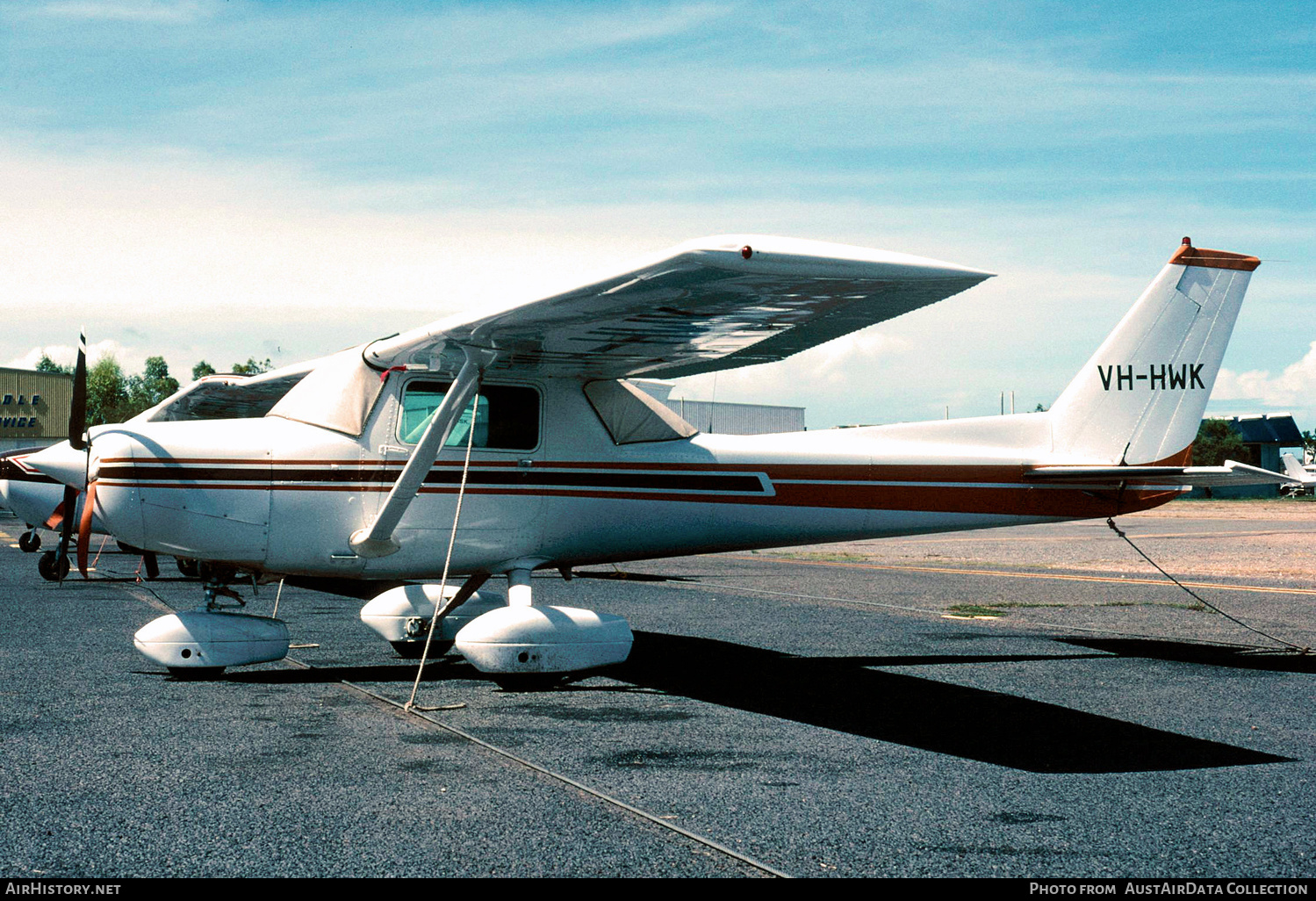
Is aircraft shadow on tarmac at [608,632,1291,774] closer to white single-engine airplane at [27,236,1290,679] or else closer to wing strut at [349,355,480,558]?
white single-engine airplane at [27,236,1290,679]

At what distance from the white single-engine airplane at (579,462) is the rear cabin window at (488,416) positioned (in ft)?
0.05

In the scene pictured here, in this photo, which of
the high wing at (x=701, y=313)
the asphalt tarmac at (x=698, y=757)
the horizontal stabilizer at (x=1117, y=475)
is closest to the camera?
the asphalt tarmac at (x=698, y=757)

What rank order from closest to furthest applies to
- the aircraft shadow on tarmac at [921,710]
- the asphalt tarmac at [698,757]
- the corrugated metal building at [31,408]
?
1. the asphalt tarmac at [698,757]
2. the aircraft shadow on tarmac at [921,710]
3. the corrugated metal building at [31,408]

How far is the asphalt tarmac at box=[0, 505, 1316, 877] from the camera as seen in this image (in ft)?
13.3

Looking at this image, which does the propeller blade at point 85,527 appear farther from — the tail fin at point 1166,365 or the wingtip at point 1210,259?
the wingtip at point 1210,259

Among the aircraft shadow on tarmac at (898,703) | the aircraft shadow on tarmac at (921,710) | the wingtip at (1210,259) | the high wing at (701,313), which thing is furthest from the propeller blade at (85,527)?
the wingtip at (1210,259)

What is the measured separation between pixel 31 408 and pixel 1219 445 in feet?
321

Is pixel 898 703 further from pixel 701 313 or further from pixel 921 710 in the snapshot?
pixel 701 313

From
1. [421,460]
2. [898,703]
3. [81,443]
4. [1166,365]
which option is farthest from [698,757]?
[1166,365]

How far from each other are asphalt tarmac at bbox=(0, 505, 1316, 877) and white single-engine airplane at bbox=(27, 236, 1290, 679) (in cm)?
83

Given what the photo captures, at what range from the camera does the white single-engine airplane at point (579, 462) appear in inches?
280
